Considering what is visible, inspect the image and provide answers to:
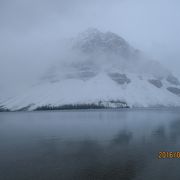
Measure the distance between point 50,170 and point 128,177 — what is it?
1474 cm

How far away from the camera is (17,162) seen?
54500 millimetres

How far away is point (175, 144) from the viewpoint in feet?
229

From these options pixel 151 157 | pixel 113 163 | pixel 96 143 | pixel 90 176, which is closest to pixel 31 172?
pixel 90 176

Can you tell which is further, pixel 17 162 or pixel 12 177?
pixel 17 162

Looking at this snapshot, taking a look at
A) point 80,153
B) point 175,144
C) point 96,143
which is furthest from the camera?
point 96,143

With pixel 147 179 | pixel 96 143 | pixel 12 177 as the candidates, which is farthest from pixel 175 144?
pixel 12 177

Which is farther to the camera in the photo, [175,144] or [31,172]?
[175,144]

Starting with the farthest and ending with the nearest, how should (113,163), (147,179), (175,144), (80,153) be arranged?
(175,144)
(80,153)
(113,163)
(147,179)

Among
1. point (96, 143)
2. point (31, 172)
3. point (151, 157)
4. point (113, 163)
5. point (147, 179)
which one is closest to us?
point (147, 179)

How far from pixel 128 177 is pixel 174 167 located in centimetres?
1010

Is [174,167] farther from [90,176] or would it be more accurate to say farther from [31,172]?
[31,172]

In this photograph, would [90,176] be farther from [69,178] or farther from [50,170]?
[50,170]

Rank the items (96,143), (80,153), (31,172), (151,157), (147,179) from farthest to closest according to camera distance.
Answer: (96,143) < (80,153) < (151,157) < (31,172) < (147,179)

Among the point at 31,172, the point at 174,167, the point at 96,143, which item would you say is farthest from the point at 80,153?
the point at 174,167
